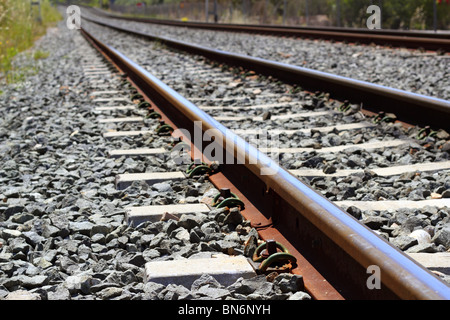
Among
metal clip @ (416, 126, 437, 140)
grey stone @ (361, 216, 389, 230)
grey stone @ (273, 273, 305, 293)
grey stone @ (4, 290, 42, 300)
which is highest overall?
metal clip @ (416, 126, 437, 140)

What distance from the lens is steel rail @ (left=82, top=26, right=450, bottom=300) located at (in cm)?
187

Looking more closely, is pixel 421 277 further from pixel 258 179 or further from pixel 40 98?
pixel 40 98

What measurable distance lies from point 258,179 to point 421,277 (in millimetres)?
1503

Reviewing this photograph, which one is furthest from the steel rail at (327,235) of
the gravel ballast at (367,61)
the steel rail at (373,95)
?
the gravel ballast at (367,61)

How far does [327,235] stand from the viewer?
7.76 ft

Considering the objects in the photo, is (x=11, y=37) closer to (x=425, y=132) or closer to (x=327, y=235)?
(x=425, y=132)

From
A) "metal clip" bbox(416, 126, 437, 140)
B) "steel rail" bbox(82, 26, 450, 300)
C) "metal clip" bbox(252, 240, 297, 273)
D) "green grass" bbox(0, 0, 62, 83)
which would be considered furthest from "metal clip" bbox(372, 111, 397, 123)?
"green grass" bbox(0, 0, 62, 83)

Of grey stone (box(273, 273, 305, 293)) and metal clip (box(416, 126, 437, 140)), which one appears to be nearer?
grey stone (box(273, 273, 305, 293))

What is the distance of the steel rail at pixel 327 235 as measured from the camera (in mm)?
1865

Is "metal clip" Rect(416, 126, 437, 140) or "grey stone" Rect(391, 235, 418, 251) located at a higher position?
"metal clip" Rect(416, 126, 437, 140)

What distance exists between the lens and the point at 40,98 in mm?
7766

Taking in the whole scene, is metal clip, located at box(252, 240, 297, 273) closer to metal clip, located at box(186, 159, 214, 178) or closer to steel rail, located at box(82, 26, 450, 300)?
steel rail, located at box(82, 26, 450, 300)

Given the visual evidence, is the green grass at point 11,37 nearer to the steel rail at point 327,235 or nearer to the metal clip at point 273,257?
the steel rail at point 327,235
